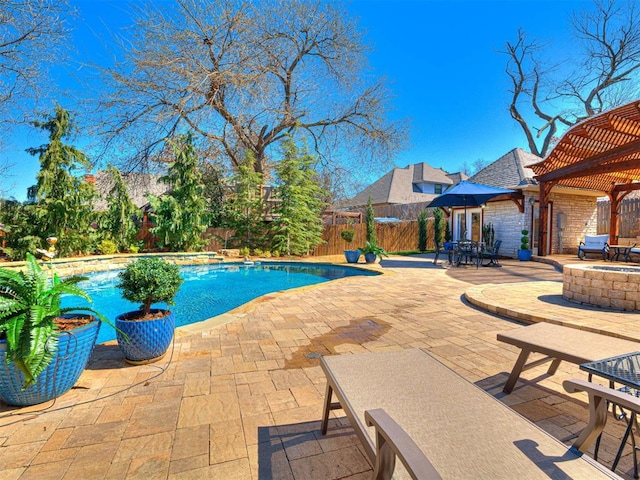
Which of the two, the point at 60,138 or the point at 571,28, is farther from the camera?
the point at 571,28

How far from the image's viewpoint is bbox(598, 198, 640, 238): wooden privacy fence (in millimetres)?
12445

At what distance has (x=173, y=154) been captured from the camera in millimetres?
14016

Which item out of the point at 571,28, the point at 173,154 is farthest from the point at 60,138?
the point at 571,28

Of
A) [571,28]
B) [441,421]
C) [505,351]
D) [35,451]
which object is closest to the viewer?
[441,421]

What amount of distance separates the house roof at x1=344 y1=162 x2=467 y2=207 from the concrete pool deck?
70.7 ft

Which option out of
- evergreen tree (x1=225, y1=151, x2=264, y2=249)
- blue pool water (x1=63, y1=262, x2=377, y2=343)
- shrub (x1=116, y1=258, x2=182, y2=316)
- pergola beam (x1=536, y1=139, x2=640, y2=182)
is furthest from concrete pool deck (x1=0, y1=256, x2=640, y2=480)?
evergreen tree (x1=225, y1=151, x2=264, y2=249)

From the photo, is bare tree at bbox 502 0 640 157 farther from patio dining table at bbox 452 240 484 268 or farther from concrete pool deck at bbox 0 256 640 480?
concrete pool deck at bbox 0 256 640 480

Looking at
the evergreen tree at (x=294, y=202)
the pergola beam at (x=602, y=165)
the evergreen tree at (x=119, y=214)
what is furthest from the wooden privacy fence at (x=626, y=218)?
the evergreen tree at (x=119, y=214)

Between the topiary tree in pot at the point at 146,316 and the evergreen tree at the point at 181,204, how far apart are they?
1076 cm

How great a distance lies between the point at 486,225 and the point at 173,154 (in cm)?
1379

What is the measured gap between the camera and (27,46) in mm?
7473

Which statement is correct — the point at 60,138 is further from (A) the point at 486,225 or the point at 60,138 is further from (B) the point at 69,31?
(A) the point at 486,225

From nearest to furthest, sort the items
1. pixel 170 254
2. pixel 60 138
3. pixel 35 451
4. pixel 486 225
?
1. pixel 35 451
2. pixel 60 138
3. pixel 170 254
4. pixel 486 225

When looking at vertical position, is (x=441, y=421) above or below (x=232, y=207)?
below
